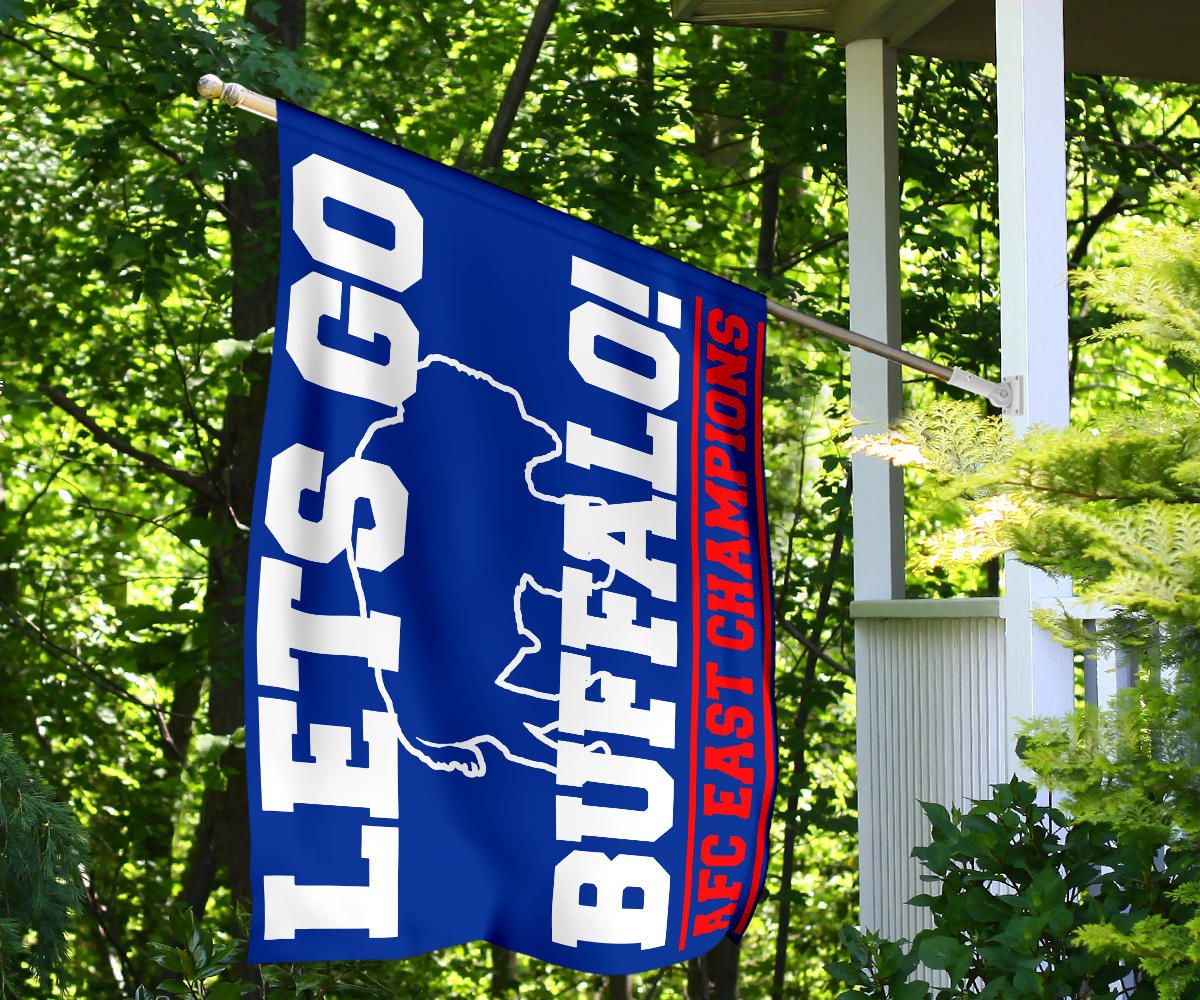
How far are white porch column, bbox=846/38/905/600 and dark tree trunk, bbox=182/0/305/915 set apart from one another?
3868 mm

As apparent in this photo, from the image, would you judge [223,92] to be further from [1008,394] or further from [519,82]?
[519,82]

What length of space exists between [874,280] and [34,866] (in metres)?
3.02

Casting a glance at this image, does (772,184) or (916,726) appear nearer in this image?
(916,726)

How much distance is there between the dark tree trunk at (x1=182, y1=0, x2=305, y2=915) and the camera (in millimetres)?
7926

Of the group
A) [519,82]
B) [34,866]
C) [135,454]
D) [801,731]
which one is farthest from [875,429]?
[135,454]

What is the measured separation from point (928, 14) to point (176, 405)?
20.3ft

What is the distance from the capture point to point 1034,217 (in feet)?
12.2

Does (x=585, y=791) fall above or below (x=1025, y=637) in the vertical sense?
below

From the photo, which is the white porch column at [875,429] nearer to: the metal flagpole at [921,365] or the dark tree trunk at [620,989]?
the metal flagpole at [921,365]

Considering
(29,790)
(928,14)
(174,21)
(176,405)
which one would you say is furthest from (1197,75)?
(176,405)

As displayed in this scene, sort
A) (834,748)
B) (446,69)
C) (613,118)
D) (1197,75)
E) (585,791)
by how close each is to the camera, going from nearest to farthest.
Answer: (585,791) → (1197,75) → (613,118) → (446,69) → (834,748)

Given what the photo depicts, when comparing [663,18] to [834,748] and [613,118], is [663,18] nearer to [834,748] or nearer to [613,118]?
[613,118]

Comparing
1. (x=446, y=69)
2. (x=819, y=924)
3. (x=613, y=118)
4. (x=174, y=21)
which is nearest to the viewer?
(x=174, y=21)

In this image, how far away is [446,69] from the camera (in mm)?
8969
